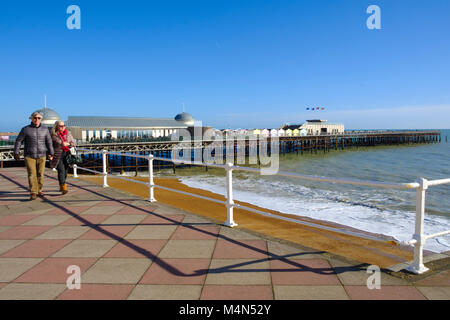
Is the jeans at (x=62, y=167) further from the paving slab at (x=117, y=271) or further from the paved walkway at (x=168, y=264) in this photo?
the paving slab at (x=117, y=271)

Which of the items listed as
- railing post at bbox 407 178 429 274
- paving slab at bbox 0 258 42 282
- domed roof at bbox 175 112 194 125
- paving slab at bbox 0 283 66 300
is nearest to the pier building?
domed roof at bbox 175 112 194 125

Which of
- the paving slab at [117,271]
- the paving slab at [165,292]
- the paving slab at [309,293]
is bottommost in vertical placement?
the paving slab at [117,271]

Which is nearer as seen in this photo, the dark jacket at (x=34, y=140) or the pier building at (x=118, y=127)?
the dark jacket at (x=34, y=140)

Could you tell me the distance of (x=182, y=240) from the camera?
3951 millimetres

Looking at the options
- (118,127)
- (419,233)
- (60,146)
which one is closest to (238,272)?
(419,233)

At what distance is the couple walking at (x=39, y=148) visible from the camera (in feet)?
19.6

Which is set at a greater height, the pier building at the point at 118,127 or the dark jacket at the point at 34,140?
the pier building at the point at 118,127

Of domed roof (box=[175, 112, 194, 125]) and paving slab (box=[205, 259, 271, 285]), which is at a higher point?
domed roof (box=[175, 112, 194, 125])

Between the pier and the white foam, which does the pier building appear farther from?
the white foam

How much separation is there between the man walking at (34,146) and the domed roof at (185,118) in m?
66.0

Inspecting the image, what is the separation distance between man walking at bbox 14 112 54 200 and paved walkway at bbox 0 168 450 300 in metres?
1.31

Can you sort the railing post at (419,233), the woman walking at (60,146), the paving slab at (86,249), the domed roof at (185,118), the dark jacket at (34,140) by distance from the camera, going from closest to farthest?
the railing post at (419,233) < the paving slab at (86,249) < the dark jacket at (34,140) < the woman walking at (60,146) < the domed roof at (185,118)

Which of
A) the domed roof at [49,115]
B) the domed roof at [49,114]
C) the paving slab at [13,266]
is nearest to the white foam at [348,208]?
the paving slab at [13,266]

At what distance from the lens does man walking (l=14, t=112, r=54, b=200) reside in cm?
596
